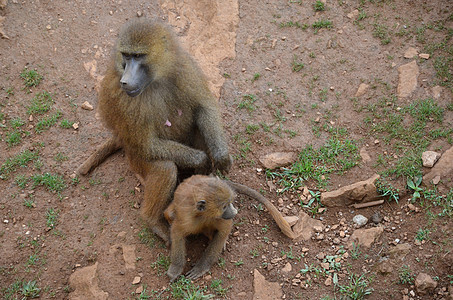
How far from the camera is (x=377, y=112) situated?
5418mm

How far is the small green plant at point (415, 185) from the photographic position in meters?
4.46

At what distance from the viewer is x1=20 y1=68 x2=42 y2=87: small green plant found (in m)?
5.86

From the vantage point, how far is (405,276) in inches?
153

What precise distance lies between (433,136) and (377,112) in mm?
718

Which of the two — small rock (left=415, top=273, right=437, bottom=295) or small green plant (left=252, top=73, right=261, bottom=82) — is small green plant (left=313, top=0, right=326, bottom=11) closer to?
small green plant (left=252, top=73, right=261, bottom=82)

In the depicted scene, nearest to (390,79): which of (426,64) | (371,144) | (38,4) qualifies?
(426,64)

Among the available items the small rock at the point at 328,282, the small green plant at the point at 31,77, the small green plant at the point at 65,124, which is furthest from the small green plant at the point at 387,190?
the small green plant at the point at 31,77

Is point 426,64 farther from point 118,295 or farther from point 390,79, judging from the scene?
point 118,295

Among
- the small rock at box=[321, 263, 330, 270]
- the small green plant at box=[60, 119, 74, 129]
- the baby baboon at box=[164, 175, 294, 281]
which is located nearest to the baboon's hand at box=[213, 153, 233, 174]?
the baby baboon at box=[164, 175, 294, 281]

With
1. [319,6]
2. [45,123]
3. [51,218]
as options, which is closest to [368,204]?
[319,6]

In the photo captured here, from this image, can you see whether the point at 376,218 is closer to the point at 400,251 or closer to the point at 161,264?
the point at 400,251

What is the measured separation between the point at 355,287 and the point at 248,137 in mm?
2206

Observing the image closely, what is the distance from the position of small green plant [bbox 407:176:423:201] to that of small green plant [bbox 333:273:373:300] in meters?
1.01

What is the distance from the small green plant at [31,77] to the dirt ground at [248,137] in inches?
2.4
